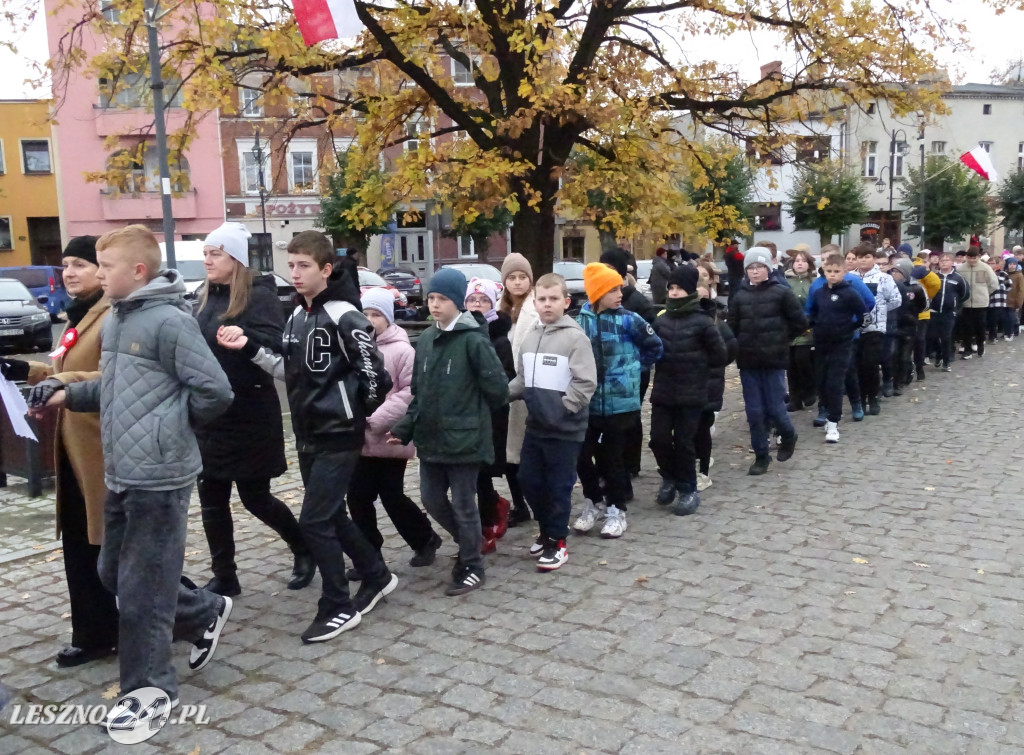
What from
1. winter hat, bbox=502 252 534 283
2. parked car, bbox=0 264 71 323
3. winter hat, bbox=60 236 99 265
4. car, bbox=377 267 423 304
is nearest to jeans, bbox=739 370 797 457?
winter hat, bbox=502 252 534 283

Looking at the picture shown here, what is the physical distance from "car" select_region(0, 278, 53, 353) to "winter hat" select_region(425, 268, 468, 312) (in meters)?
17.6

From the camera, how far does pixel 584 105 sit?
9.70 metres

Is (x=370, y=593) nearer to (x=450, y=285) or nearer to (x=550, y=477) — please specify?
(x=550, y=477)

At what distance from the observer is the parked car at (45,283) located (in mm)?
28922

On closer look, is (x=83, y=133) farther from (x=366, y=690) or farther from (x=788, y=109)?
(x=366, y=690)

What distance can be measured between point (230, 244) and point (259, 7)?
22.7 ft

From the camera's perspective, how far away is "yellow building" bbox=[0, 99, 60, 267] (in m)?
43.3

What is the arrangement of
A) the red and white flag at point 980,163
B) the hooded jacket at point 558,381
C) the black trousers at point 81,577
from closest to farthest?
the black trousers at point 81,577, the hooded jacket at point 558,381, the red and white flag at point 980,163

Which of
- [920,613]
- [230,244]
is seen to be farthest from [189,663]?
[920,613]

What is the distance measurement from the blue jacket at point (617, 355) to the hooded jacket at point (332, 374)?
2077 mm

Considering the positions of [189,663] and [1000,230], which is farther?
[1000,230]

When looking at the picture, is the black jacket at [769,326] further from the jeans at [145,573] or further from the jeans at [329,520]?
the jeans at [145,573]

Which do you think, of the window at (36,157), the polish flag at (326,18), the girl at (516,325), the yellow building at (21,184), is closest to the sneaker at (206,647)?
the girl at (516,325)

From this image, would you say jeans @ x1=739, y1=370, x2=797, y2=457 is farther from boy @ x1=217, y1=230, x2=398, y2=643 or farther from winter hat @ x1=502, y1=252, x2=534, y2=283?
boy @ x1=217, y1=230, x2=398, y2=643
